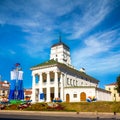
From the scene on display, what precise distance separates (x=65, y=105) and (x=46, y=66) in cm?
2172

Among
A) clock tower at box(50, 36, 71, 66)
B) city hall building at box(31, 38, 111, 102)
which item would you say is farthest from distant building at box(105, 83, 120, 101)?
clock tower at box(50, 36, 71, 66)

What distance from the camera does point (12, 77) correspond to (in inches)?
2569

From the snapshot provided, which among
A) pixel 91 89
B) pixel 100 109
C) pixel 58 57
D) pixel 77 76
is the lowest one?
pixel 100 109

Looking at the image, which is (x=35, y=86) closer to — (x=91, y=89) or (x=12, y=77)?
(x=12, y=77)

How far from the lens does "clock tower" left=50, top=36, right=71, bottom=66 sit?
3071 inches

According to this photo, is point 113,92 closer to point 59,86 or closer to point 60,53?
point 60,53

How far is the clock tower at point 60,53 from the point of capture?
78000 mm

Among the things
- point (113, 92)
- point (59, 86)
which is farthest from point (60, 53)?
point (113, 92)

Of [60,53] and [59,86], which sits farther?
[60,53]

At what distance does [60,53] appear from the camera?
258 ft

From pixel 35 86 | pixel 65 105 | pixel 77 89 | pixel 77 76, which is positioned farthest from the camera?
pixel 77 76

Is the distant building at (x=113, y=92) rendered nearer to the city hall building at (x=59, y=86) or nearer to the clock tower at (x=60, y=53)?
the city hall building at (x=59, y=86)

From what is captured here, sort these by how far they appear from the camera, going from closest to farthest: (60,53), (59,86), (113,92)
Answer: (59,86) → (60,53) → (113,92)

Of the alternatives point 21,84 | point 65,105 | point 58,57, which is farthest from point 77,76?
point 65,105
